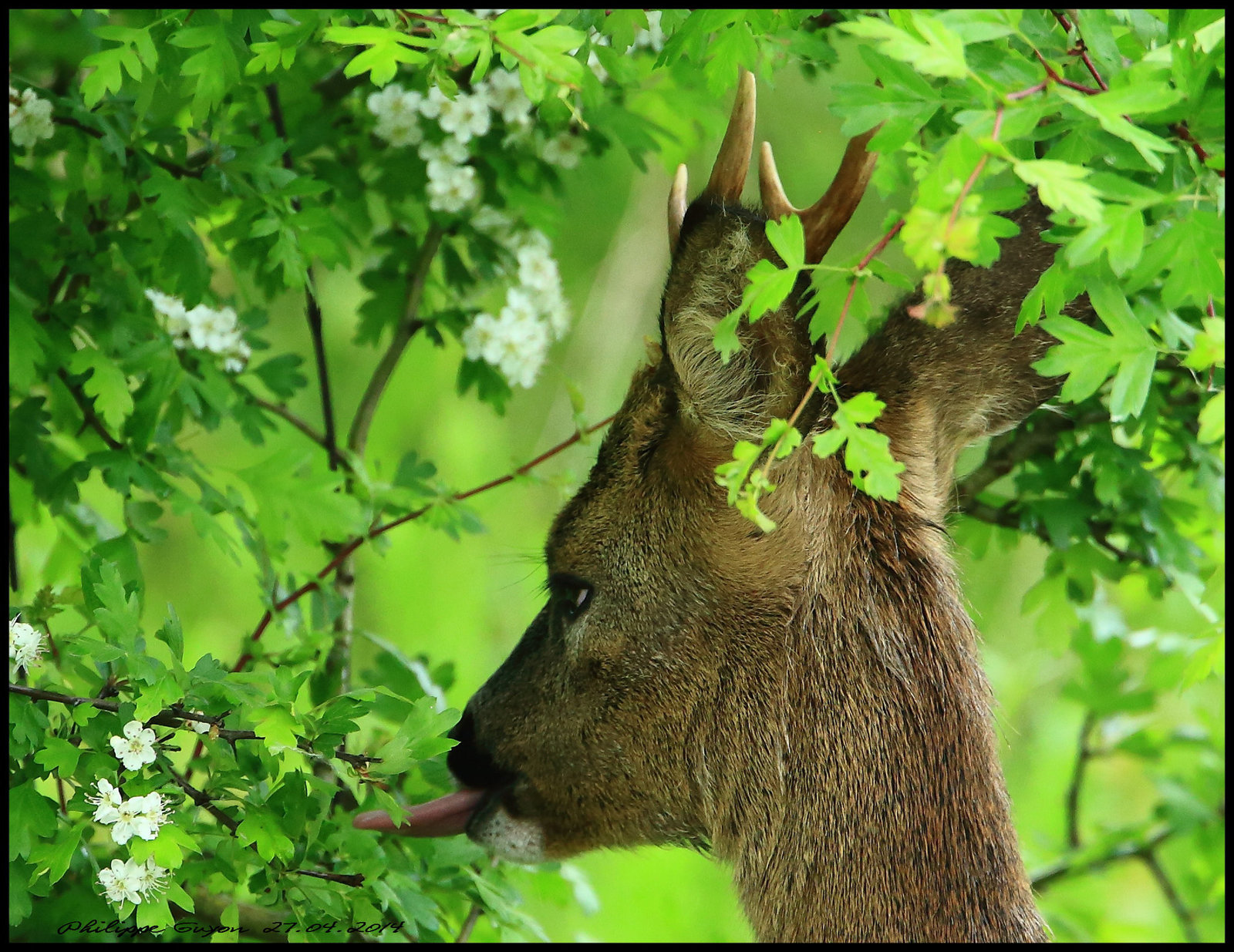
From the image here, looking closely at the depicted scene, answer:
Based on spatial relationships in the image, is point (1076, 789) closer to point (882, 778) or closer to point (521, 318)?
point (882, 778)

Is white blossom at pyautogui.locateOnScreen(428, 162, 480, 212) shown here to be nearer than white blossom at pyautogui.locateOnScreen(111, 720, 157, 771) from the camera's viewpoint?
No

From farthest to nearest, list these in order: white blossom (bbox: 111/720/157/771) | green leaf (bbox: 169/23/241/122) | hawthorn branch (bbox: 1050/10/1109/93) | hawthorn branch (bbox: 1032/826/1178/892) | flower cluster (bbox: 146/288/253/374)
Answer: hawthorn branch (bbox: 1032/826/1178/892) → flower cluster (bbox: 146/288/253/374) → green leaf (bbox: 169/23/241/122) → white blossom (bbox: 111/720/157/771) → hawthorn branch (bbox: 1050/10/1109/93)

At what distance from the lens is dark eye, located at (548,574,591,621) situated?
7.85 ft

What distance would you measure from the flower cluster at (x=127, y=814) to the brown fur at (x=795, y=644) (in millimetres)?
905

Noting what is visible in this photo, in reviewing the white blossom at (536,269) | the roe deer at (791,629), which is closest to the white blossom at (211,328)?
the white blossom at (536,269)

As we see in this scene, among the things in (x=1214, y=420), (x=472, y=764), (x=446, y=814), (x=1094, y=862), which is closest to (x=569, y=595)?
(x=472, y=764)

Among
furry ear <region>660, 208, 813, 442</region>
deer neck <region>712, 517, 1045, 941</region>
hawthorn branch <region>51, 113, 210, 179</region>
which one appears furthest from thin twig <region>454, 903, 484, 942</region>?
hawthorn branch <region>51, 113, 210, 179</region>

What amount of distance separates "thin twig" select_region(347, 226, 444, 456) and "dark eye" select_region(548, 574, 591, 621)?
2.01 feet

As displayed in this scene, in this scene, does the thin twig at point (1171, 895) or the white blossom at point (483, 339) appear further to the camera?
the thin twig at point (1171, 895)

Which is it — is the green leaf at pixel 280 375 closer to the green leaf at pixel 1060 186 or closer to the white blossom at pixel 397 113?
the white blossom at pixel 397 113

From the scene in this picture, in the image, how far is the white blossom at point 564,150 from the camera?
2688 millimetres

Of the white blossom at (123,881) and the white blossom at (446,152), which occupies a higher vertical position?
the white blossom at (446,152)

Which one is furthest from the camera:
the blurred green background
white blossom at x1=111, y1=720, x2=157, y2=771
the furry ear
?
the blurred green background

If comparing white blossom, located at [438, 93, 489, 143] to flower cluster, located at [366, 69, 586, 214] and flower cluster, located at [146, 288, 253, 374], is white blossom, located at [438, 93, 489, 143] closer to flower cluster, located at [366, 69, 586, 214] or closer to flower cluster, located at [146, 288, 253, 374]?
flower cluster, located at [366, 69, 586, 214]
